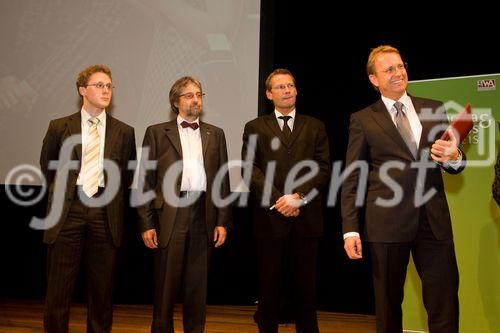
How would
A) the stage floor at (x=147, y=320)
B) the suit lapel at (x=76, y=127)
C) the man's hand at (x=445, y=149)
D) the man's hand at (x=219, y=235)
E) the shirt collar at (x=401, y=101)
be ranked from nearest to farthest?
the man's hand at (x=445, y=149) < the shirt collar at (x=401, y=101) < the suit lapel at (x=76, y=127) < the man's hand at (x=219, y=235) < the stage floor at (x=147, y=320)

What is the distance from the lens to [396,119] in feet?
8.80

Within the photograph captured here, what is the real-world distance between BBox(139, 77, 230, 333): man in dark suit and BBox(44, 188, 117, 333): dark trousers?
262 millimetres

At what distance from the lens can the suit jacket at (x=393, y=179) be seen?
8.33 feet

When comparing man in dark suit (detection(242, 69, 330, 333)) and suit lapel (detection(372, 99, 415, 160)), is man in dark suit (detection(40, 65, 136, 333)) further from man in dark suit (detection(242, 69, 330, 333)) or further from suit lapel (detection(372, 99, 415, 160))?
suit lapel (detection(372, 99, 415, 160))

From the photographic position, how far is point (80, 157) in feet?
11.2

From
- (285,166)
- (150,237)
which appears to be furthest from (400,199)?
(150,237)

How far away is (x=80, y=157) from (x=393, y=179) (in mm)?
1908

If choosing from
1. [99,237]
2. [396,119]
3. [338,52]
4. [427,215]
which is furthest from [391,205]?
[338,52]

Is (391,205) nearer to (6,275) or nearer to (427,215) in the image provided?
(427,215)

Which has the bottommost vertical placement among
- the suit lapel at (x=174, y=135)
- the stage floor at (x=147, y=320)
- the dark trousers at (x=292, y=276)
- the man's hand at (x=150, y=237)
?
the stage floor at (x=147, y=320)

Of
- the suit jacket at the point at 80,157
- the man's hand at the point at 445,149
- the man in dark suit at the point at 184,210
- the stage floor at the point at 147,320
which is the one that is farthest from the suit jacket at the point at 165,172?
the man's hand at the point at 445,149

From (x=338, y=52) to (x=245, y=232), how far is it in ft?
6.16

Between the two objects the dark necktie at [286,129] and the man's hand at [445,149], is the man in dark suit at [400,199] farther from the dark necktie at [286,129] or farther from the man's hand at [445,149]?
the dark necktie at [286,129]

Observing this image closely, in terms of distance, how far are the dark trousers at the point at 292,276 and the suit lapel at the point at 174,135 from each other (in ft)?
2.55
